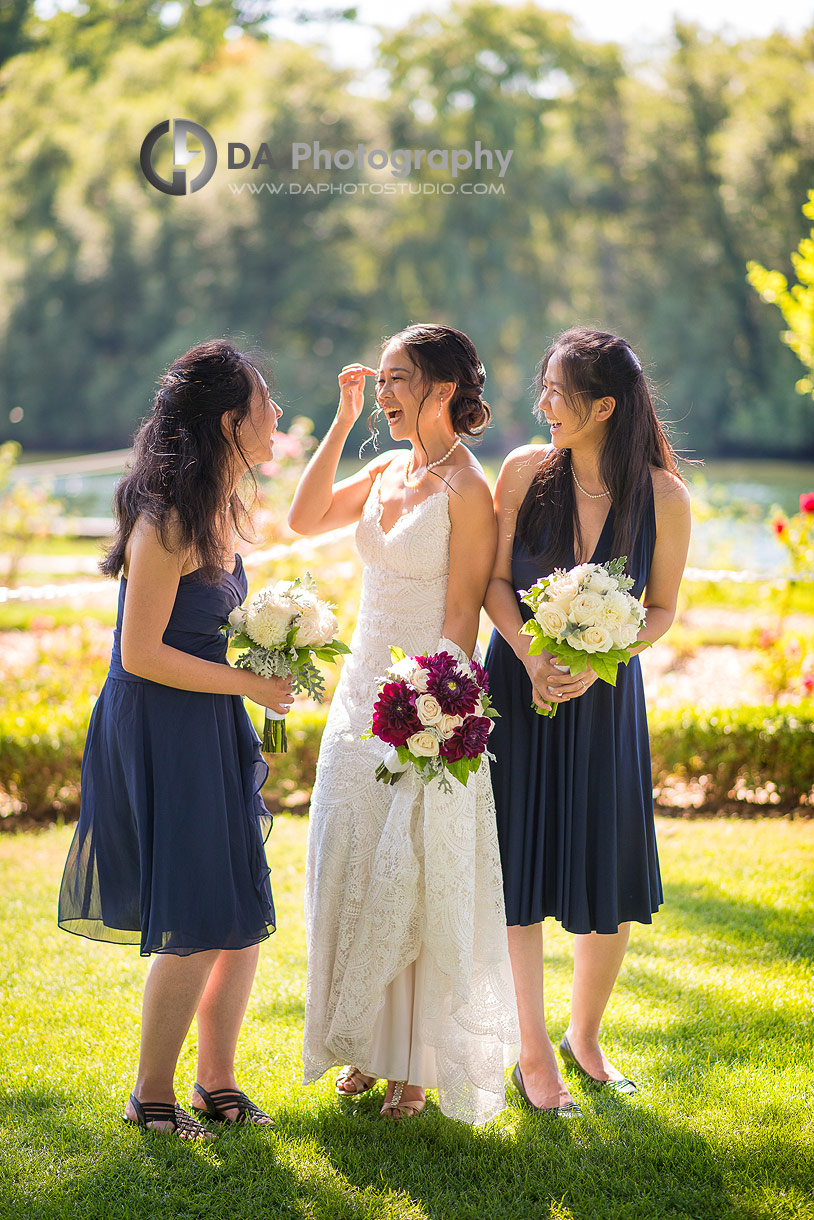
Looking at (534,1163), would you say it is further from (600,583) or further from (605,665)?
(600,583)

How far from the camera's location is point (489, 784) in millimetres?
2889

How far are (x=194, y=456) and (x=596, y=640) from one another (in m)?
1.11

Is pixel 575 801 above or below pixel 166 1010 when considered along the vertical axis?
above

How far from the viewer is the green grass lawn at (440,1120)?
99.2 inches

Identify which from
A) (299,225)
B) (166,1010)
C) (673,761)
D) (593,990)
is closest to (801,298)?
(673,761)

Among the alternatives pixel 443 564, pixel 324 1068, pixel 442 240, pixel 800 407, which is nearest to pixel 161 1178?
pixel 324 1068

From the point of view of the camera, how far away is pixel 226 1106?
112 inches

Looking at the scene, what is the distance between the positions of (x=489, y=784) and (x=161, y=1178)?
4.19 ft

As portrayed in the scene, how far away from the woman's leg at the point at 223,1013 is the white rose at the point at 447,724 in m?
0.85

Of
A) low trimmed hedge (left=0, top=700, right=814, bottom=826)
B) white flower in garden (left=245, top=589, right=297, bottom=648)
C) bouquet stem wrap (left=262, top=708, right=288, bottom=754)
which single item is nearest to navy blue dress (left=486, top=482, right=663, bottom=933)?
bouquet stem wrap (left=262, top=708, right=288, bottom=754)

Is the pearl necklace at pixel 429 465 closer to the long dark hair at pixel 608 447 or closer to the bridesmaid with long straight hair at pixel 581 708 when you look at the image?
the bridesmaid with long straight hair at pixel 581 708

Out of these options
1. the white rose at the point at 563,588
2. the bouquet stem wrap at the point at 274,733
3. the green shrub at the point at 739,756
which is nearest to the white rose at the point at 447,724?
the white rose at the point at 563,588

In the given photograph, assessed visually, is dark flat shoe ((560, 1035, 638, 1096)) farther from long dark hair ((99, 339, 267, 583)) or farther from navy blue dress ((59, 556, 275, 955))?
long dark hair ((99, 339, 267, 583))

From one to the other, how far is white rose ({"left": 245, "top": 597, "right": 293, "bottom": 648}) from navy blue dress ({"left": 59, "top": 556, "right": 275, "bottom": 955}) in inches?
6.3
